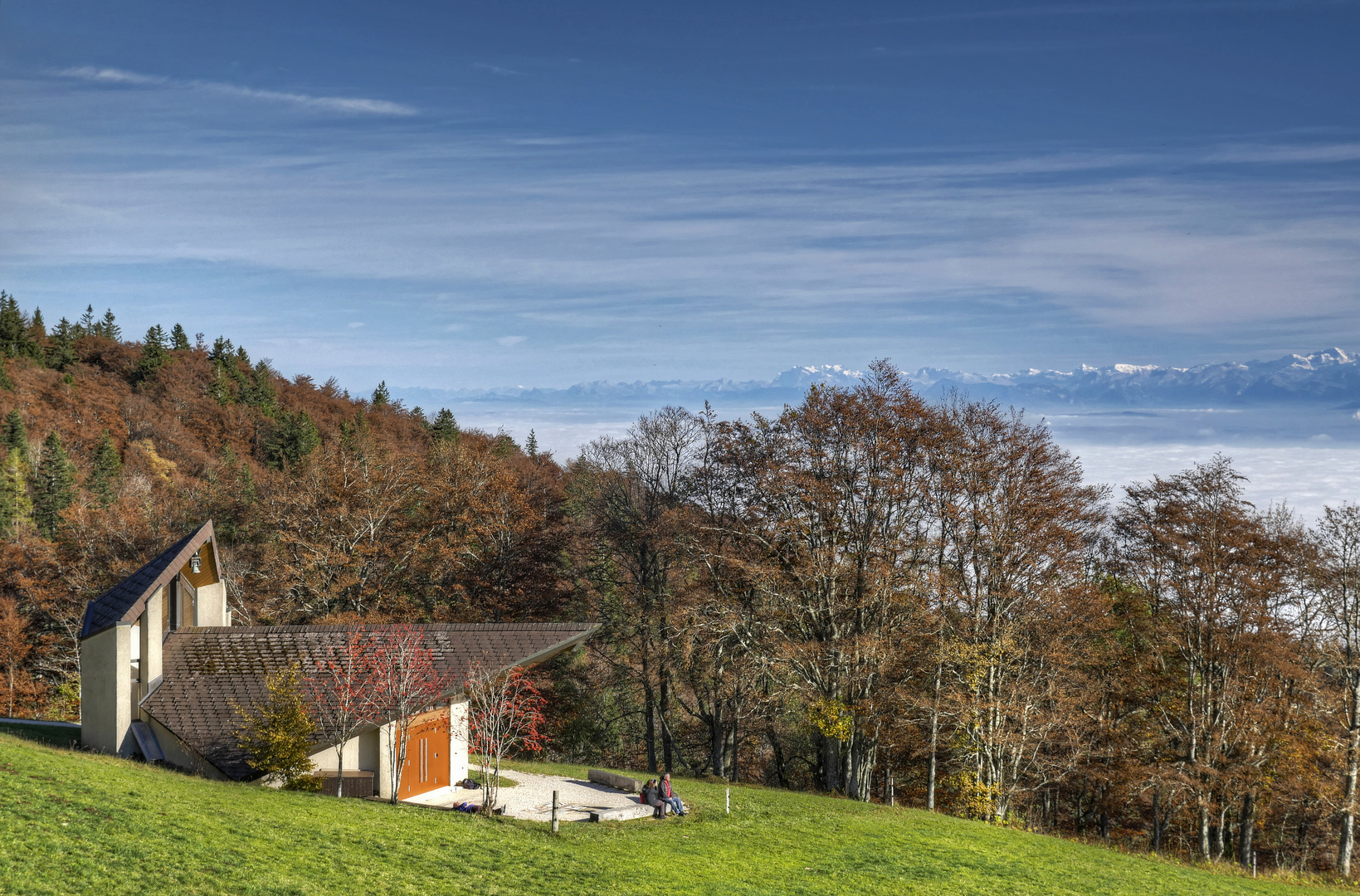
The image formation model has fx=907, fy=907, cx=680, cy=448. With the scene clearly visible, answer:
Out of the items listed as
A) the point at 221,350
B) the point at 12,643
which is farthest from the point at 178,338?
the point at 12,643

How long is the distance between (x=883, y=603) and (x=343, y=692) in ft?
65.3

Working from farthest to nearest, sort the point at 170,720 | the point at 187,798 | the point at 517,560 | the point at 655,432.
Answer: the point at 517,560 < the point at 655,432 < the point at 170,720 < the point at 187,798

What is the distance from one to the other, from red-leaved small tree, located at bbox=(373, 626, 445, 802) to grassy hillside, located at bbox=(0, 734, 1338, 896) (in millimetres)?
2639

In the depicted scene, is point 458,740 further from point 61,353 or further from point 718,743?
point 61,353

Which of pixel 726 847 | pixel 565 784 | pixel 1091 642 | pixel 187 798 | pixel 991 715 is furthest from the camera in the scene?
pixel 1091 642

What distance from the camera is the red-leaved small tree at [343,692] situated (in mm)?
23266

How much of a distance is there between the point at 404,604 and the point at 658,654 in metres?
13.0

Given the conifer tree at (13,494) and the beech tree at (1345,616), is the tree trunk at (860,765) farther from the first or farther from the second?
the conifer tree at (13,494)

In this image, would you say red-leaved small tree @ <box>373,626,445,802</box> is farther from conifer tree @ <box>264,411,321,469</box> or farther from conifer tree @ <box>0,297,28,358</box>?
conifer tree @ <box>0,297,28,358</box>

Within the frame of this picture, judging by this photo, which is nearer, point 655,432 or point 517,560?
point 655,432

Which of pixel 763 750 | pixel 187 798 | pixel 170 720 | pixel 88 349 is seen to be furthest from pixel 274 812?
pixel 88 349

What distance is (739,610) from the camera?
3534cm

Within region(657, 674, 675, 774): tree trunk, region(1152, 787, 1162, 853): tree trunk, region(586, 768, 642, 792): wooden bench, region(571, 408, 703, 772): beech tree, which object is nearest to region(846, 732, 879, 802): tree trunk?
region(571, 408, 703, 772): beech tree

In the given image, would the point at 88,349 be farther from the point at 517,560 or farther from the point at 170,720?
the point at 170,720
